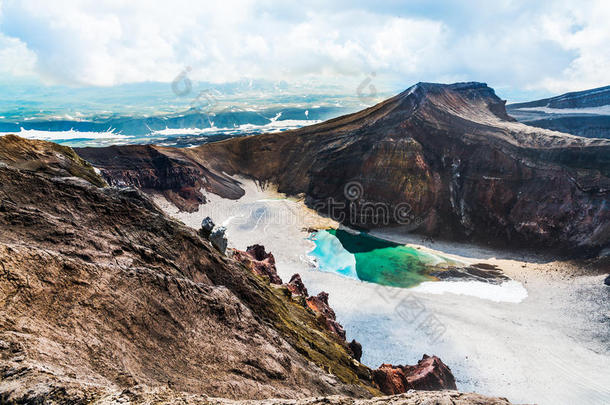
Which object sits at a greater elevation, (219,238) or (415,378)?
(219,238)

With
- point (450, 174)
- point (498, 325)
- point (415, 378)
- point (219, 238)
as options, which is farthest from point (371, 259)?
point (219, 238)

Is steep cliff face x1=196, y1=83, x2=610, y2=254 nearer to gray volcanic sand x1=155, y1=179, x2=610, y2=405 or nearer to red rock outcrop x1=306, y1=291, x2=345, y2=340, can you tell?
gray volcanic sand x1=155, y1=179, x2=610, y2=405

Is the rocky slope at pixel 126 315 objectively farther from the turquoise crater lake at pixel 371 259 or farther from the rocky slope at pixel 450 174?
the rocky slope at pixel 450 174

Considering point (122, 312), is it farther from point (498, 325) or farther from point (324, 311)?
point (498, 325)

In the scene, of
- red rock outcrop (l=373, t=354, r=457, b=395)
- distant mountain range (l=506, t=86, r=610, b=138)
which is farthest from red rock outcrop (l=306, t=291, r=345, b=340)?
distant mountain range (l=506, t=86, r=610, b=138)

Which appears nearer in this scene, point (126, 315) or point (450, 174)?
point (126, 315)
